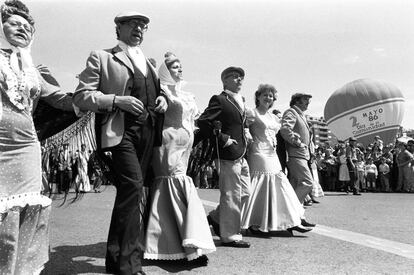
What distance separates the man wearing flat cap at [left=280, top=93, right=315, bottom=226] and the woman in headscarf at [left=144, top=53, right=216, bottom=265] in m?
2.55

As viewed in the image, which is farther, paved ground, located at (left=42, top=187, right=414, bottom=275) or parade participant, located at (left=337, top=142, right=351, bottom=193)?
parade participant, located at (left=337, top=142, right=351, bottom=193)

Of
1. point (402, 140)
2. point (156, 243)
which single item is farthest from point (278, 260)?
point (402, 140)

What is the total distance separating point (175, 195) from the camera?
4.02 metres

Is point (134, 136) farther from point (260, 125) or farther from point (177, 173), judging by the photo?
point (260, 125)

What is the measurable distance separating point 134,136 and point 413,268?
8.49ft

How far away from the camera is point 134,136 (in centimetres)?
355

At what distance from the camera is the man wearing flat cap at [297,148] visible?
6.43 metres

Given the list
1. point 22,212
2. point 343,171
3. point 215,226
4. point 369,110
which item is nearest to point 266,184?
point 215,226

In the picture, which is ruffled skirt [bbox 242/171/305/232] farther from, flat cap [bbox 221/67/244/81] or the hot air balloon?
the hot air balloon

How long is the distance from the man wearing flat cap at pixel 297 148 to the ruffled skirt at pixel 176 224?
2784mm

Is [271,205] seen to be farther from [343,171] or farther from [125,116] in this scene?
[343,171]

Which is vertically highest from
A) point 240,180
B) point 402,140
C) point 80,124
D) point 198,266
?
point 402,140

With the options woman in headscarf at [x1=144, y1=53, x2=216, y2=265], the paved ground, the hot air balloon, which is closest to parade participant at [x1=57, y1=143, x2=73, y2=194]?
the paved ground

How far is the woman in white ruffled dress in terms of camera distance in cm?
561
